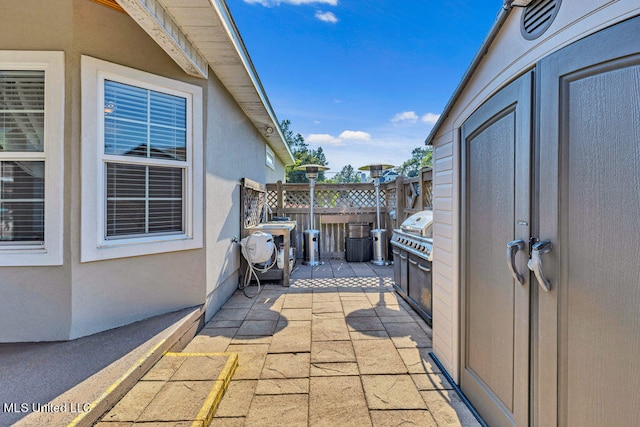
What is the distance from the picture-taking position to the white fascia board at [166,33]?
2.17m

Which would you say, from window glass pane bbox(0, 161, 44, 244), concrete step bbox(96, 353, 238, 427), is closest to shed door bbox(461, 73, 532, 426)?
concrete step bbox(96, 353, 238, 427)

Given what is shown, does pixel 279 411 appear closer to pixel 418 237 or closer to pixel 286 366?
pixel 286 366

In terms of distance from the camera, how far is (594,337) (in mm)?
1104

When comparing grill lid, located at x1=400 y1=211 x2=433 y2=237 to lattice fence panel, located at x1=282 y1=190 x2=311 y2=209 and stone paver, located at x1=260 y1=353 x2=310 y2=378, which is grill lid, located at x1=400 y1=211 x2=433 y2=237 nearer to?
stone paver, located at x1=260 y1=353 x2=310 y2=378

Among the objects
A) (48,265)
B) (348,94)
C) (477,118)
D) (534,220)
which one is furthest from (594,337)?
(348,94)

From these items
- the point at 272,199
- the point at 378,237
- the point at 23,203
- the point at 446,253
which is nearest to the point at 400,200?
the point at 378,237

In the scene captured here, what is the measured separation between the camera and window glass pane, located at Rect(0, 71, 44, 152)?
2.42 meters

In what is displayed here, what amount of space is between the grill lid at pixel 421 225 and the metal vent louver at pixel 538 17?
2283mm

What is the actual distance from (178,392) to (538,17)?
2963mm

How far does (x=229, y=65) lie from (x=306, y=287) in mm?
3347

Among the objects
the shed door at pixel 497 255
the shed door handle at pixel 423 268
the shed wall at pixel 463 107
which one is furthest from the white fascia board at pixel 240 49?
the shed door handle at pixel 423 268

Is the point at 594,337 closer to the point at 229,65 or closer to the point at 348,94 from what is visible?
the point at 229,65

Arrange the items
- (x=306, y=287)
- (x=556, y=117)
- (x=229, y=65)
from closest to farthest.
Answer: (x=556, y=117)
(x=229, y=65)
(x=306, y=287)

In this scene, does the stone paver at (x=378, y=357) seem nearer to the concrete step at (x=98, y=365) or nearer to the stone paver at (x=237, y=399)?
the stone paver at (x=237, y=399)
